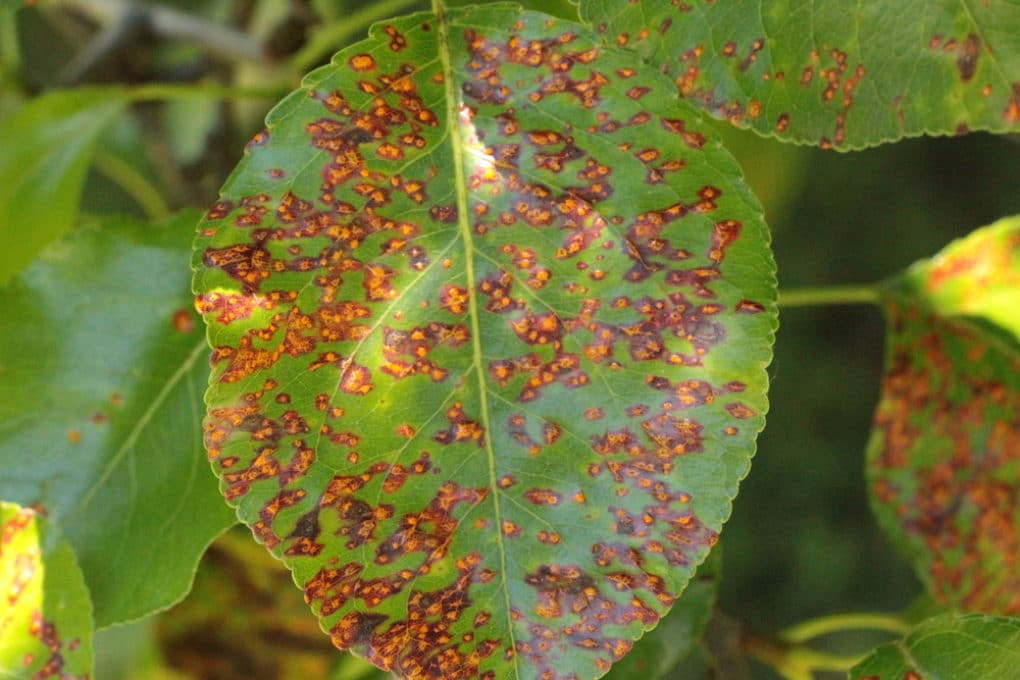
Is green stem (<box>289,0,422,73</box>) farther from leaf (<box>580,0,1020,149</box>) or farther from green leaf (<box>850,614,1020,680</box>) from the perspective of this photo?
green leaf (<box>850,614,1020,680</box>)

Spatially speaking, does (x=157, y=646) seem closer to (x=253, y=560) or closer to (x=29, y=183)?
(x=253, y=560)

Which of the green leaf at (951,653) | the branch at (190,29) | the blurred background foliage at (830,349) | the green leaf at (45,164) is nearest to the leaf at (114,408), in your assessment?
the green leaf at (45,164)

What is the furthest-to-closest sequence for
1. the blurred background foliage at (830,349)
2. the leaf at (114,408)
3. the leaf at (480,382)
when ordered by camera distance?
the blurred background foliage at (830,349) < the leaf at (114,408) < the leaf at (480,382)

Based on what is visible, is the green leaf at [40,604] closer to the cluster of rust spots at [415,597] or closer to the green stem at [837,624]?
the cluster of rust spots at [415,597]

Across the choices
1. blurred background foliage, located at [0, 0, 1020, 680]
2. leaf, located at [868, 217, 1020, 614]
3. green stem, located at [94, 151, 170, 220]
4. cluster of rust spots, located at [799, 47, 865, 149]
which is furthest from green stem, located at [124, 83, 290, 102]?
blurred background foliage, located at [0, 0, 1020, 680]

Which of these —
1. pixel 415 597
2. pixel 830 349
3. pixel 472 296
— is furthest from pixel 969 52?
pixel 830 349
